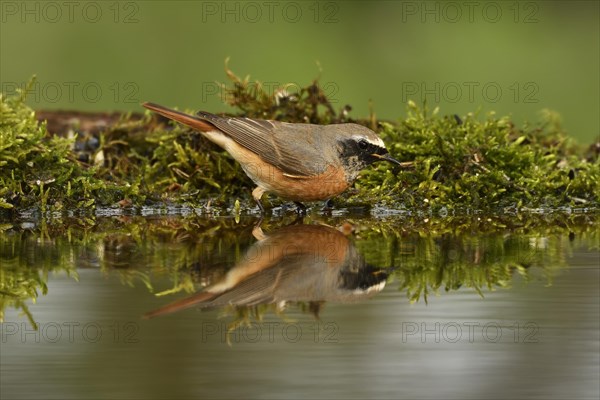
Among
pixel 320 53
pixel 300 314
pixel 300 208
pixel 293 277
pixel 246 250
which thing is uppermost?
pixel 320 53

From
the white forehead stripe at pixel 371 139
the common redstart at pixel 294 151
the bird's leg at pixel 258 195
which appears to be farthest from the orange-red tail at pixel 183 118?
the white forehead stripe at pixel 371 139

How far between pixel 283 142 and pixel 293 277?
9.48ft

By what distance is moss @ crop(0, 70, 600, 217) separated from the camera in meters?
8.12

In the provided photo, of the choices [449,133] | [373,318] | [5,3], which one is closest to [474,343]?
[373,318]

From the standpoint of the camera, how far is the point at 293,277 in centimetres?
532

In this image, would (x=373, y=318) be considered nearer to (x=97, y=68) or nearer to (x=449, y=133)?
(x=449, y=133)

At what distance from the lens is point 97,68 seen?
545 inches

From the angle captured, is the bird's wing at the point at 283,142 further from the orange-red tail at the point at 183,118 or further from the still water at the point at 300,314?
the still water at the point at 300,314

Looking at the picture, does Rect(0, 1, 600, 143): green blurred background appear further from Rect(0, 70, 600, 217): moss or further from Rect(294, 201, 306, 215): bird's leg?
Rect(294, 201, 306, 215): bird's leg

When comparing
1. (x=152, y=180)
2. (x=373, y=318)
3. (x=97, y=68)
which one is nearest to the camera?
(x=373, y=318)

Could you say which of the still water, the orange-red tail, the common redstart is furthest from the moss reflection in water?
the orange-red tail

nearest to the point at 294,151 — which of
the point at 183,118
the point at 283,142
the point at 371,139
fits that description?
the point at 283,142

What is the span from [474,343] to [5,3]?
11601 millimetres

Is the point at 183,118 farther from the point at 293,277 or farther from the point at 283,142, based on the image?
the point at 293,277
